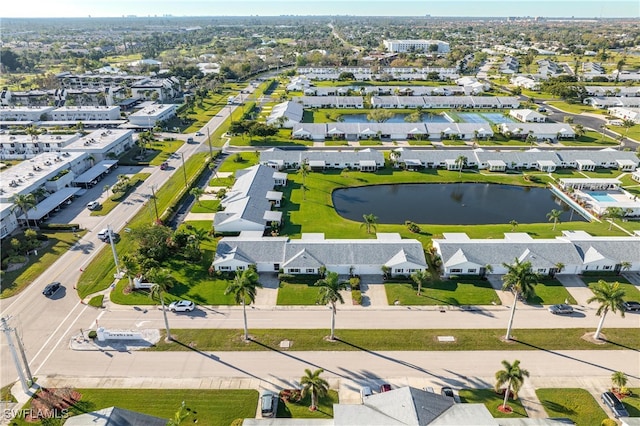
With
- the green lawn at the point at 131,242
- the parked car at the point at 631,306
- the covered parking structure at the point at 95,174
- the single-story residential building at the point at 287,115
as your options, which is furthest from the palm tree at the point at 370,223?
the single-story residential building at the point at 287,115

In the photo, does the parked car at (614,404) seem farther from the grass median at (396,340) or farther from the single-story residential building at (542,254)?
the single-story residential building at (542,254)

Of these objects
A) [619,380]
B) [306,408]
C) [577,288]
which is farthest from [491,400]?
[577,288]

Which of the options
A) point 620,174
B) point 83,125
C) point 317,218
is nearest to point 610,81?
point 620,174

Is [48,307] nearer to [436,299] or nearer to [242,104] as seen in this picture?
[436,299]

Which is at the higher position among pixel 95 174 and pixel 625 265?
pixel 95 174

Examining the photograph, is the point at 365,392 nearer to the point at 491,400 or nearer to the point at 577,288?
the point at 491,400

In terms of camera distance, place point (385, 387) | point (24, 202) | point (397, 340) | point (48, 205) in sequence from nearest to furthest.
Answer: point (385, 387) → point (397, 340) → point (24, 202) → point (48, 205)
